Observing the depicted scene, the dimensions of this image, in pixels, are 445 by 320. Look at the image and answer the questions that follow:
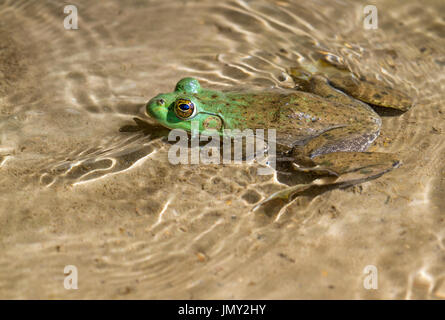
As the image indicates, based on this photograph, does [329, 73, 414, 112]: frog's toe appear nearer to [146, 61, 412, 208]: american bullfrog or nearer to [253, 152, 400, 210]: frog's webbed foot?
[146, 61, 412, 208]: american bullfrog

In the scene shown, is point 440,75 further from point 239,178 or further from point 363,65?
point 239,178

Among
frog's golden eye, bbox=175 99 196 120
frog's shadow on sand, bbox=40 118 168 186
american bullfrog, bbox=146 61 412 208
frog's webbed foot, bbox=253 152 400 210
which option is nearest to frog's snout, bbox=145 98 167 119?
american bullfrog, bbox=146 61 412 208

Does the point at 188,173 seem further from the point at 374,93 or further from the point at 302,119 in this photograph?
the point at 374,93

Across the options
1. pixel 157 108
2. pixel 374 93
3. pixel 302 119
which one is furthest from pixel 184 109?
pixel 374 93

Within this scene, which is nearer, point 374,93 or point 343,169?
point 343,169

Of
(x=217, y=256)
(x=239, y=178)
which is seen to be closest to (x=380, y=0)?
(x=239, y=178)
